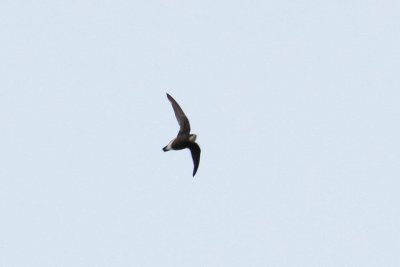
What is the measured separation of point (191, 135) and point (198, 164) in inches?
59.9

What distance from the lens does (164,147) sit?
57000mm

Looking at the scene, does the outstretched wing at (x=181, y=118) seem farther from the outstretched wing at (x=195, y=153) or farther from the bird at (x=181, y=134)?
the outstretched wing at (x=195, y=153)

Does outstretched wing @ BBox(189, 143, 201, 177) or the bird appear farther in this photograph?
outstretched wing @ BBox(189, 143, 201, 177)

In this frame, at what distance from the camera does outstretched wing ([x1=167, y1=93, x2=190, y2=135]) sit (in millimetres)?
56875

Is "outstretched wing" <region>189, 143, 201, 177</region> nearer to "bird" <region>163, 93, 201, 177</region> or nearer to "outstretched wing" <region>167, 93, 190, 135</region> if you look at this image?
"bird" <region>163, 93, 201, 177</region>

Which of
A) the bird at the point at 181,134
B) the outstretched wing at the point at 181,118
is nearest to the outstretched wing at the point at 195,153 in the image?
the bird at the point at 181,134

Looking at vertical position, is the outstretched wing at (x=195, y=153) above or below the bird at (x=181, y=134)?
below

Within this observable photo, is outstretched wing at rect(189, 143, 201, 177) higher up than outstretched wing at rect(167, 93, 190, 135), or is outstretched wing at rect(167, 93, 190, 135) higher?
outstretched wing at rect(167, 93, 190, 135)

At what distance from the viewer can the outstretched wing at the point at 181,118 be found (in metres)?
56.9

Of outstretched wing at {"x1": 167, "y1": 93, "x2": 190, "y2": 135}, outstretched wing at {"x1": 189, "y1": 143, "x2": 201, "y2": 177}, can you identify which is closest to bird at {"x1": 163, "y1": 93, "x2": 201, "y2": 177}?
outstretched wing at {"x1": 167, "y1": 93, "x2": 190, "y2": 135}

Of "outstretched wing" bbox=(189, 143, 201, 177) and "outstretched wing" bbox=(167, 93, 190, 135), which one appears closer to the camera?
"outstretched wing" bbox=(167, 93, 190, 135)

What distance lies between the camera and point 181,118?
56.9 m

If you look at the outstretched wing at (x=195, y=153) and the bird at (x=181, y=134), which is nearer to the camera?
the bird at (x=181, y=134)

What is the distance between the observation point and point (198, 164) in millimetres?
58125
